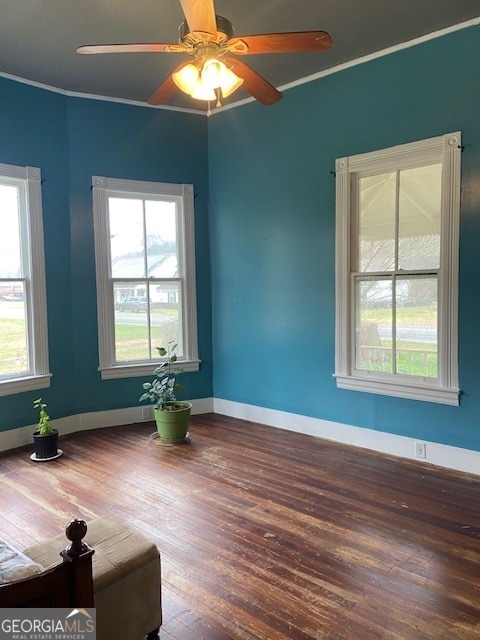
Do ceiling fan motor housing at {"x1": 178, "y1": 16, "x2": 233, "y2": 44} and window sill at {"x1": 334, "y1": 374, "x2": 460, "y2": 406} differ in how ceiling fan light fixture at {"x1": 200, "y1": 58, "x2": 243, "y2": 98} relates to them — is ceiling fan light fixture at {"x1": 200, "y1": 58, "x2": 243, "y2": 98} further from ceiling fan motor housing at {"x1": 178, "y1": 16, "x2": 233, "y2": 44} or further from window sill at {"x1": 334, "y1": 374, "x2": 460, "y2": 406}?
window sill at {"x1": 334, "y1": 374, "x2": 460, "y2": 406}

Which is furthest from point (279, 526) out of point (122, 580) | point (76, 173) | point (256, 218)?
point (76, 173)

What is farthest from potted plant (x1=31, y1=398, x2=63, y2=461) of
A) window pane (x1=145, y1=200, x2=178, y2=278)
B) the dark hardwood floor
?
window pane (x1=145, y1=200, x2=178, y2=278)

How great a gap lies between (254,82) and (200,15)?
63 cm

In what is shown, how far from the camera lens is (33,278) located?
4129mm

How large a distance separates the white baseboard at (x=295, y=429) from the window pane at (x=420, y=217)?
1.39 m

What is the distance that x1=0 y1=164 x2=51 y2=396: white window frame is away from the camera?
4.08 metres

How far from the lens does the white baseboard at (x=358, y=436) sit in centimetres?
337

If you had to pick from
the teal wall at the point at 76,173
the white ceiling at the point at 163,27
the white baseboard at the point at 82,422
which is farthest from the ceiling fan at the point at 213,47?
the white baseboard at the point at 82,422

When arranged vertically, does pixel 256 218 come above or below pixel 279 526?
above

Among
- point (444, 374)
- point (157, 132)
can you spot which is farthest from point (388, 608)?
point (157, 132)

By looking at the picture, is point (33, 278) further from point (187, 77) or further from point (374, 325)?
point (374, 325)

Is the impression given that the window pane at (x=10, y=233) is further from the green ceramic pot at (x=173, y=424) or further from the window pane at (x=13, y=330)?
the green ceramic pot at (x=173, y=424)

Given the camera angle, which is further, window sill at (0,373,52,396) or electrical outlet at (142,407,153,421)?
electrical outlet at (142,407,153,421)

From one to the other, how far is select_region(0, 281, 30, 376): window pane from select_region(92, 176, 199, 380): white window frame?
0.68m
